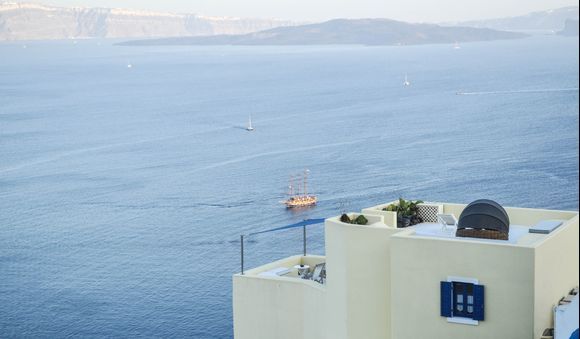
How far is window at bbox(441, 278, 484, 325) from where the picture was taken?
42.1 ft

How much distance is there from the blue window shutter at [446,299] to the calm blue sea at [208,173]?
21206mm

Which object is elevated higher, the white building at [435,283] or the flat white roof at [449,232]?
the flat white roof at [449,232]

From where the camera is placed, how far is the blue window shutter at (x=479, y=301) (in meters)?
12.8

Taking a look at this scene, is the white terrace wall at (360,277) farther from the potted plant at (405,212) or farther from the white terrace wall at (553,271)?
the white terrace wall at (553,271)

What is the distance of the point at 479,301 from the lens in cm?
1283

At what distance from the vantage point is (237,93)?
114938 millimetres

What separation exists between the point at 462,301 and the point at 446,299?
0.30 metres

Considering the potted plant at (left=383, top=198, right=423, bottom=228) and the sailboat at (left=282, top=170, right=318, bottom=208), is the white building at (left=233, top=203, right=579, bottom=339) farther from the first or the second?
the sailboat at (left=282, top=170, right=318, bottom=208)

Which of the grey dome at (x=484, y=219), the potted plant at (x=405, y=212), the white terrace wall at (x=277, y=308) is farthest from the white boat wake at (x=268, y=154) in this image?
the grey dome at (x=484, y=219)

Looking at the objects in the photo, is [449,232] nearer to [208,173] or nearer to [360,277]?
[360,277]

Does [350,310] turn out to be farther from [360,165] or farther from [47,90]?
[47,90]

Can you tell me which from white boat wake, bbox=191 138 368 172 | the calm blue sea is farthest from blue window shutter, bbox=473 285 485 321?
white boat wake, bbox=191 138 368 172

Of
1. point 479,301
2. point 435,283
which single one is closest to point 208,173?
point 435,283

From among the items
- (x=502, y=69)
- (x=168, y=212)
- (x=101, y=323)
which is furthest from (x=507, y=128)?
(x=502, y=69)
